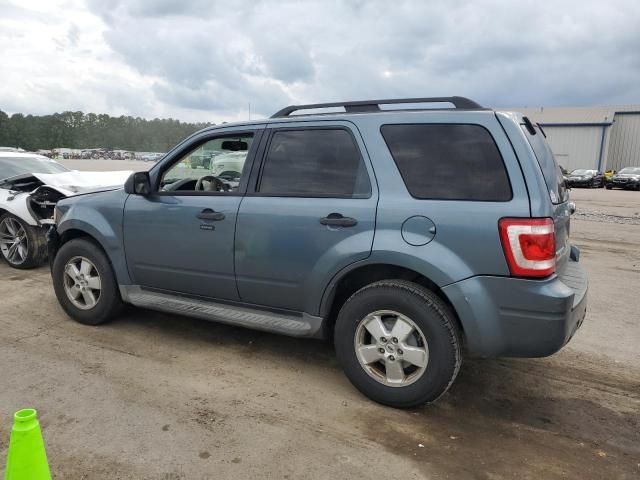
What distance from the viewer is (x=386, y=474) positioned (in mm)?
2529

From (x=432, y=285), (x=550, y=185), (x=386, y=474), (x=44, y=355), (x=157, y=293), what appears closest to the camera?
(x=386, y=474)

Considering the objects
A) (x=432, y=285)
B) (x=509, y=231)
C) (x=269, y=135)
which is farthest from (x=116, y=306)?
(x=509, y=231)

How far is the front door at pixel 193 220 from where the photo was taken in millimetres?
3727

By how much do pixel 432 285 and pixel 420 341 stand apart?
0.37 meters

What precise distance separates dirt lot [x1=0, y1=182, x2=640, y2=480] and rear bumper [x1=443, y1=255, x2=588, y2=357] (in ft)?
1.81

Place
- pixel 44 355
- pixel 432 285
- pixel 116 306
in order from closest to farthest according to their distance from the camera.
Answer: pixel 432 285 → pixel 44 355 → pixel 116 306

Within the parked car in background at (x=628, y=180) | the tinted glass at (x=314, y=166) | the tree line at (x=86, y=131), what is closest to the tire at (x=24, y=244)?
the tinted glass at (x=314, y=166)

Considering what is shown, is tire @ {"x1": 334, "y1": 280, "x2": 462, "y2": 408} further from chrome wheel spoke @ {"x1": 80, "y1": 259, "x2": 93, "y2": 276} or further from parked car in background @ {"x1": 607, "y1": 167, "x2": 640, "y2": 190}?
parked car in background @ {"x1": 607, "y1": 167, "x2": 640, "y2": 190}

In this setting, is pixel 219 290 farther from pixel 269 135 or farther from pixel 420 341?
pixel 420 341

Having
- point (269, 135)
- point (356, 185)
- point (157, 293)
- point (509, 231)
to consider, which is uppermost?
point (269, 135)

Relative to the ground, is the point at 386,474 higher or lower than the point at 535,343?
lower

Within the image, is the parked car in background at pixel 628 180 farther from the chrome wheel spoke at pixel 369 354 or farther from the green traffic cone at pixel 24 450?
the green traffic cone at pixel 24 450

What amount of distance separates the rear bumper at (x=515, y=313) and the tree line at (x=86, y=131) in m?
97.1

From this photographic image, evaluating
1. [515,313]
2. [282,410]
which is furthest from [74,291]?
[515,313]
